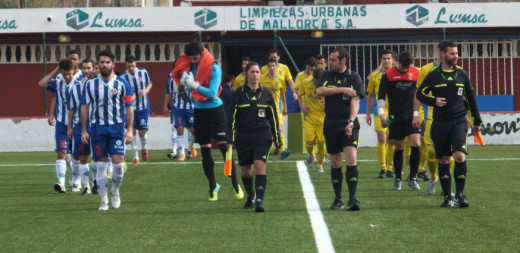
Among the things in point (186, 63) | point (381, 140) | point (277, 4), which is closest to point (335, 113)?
point (186, 63)

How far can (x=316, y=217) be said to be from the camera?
11250mm

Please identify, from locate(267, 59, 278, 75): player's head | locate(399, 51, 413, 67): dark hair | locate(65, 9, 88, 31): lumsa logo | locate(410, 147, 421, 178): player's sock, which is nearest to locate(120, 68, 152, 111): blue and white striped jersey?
locate(267, 59, 278, 75): player's head

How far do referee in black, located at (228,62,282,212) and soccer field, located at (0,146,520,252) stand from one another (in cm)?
64

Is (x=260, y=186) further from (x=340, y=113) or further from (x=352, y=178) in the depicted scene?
(x=340, y=113)

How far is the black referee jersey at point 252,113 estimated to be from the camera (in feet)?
40.1

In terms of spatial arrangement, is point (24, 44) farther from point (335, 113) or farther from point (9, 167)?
point (335, 113)

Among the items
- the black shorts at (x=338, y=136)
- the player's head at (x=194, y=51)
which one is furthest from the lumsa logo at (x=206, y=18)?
the black shorts at (x=338, y=136)

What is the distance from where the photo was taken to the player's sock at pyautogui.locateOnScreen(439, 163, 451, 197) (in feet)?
40.0

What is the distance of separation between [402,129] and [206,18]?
12.9m

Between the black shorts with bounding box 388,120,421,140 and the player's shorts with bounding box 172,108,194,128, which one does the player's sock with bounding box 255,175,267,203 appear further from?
the player's shorts with bounding box 172,108,194,128

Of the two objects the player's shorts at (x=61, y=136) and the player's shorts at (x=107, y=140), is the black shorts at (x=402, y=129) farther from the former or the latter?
the player's shorts at (x=61, y=136)

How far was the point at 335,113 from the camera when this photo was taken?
12.2m

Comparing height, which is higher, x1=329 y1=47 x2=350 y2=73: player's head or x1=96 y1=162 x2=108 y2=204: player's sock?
x1=329 y1=47 x2=350 y2=73: player's head

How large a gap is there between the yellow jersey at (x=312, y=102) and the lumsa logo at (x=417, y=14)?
31.1ft
